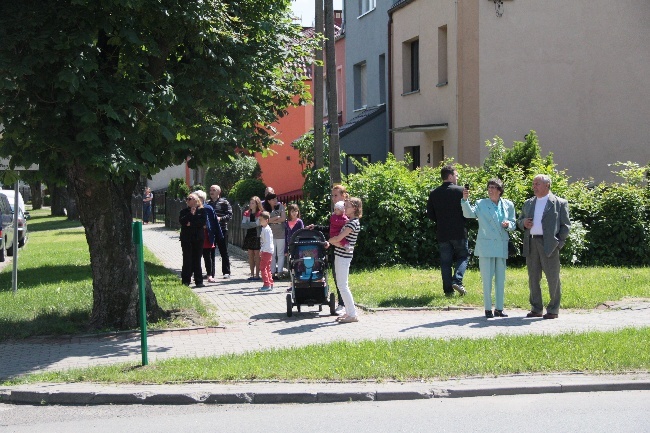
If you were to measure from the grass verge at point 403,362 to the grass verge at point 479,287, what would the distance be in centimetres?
290

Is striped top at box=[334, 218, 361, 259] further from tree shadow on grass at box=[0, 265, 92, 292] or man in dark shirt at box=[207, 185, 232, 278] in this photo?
tree shadow on grass at box=[0, 265, 92, 292]

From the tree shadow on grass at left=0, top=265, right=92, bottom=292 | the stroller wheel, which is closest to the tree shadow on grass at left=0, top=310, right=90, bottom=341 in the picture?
→ the stroller wheel

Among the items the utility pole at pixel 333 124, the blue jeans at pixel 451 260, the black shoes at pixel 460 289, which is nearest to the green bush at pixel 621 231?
the blue jeans at pixel 451 260

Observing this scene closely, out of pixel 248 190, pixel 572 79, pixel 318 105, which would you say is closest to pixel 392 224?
pixel 318 105

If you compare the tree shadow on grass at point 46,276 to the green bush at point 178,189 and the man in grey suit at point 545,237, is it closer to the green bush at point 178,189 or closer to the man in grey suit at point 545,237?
the man in grey suit at point 545,237

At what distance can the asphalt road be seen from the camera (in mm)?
7039

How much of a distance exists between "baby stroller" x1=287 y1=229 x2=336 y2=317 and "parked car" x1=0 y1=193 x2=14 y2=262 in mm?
14523

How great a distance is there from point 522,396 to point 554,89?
16.3m

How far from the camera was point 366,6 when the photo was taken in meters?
31.0

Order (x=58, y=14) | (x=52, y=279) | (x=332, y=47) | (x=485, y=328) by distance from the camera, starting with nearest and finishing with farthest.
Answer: (x=58, y=14), (x=485, y=328), (x=332, y=47), (x=52, y=279)

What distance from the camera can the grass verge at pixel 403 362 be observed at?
8.60 meters

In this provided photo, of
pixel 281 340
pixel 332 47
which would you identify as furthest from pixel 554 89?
pixel 281 340

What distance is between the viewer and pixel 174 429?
23.8 feet

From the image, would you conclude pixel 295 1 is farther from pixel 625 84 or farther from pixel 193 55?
pixel 625 84
